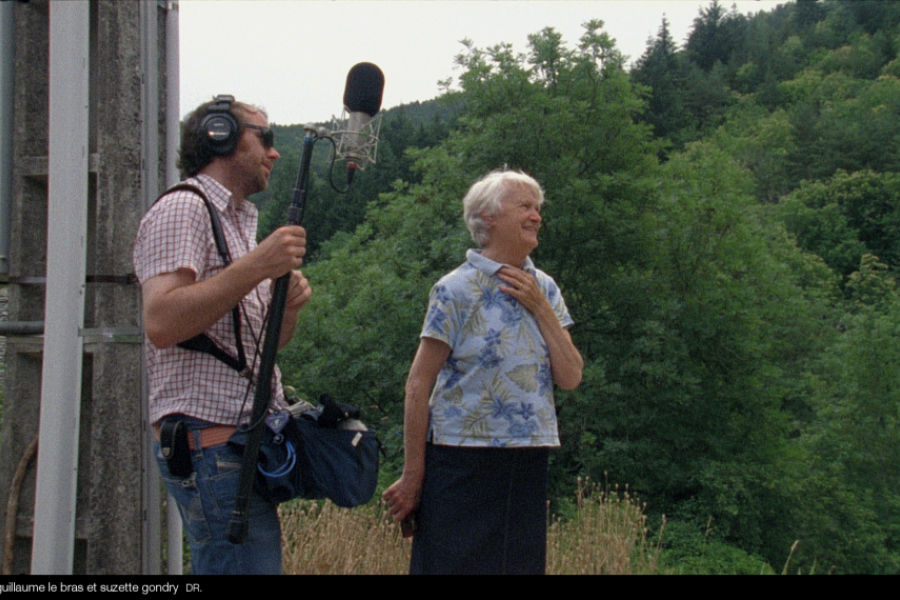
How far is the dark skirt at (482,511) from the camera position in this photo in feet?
7.86

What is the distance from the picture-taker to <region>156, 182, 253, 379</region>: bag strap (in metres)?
1.86

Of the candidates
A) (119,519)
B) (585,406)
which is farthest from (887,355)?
(119,519)

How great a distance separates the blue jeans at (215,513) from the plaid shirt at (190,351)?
0.08m

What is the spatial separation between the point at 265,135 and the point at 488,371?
0.94 metres

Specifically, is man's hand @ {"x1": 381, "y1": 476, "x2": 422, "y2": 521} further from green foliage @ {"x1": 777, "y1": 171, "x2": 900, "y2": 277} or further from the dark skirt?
green foliage @ {"x1": 777, "y1": 171, "x2": 900, "y2": 277}

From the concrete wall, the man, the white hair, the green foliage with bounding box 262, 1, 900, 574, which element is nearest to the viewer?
the man

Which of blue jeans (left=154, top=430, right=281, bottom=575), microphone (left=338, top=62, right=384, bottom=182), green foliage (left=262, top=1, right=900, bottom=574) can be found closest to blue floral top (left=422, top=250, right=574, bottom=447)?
microphone (left=338, top=62, right=384, bottom=182)

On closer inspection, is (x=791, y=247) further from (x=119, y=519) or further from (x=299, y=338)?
(x=119, y=519)

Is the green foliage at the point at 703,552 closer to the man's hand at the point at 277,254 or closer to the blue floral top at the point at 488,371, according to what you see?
the blue floral top at the point at 488,371

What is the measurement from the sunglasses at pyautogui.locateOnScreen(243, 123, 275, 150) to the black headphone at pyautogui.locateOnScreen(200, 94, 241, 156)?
0.05 m

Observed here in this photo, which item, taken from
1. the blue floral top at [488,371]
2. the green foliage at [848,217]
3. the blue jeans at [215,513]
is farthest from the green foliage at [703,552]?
the green foliage at [848,217]

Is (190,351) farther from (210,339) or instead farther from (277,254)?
(277,254)

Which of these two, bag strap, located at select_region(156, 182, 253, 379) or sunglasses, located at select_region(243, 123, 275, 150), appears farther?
sunglasses, located at select_region(243, 123, 275, 150)

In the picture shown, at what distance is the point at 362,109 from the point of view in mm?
2289
